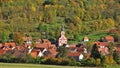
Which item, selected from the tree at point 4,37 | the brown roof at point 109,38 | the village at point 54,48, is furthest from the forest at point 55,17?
the brown roof at point 109,38

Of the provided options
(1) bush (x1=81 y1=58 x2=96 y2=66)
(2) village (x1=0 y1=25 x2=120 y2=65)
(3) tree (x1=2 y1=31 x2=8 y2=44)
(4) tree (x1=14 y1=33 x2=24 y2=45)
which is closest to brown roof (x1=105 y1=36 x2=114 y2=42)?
(2) village (x1=0 y1=25 x2=120 y2=65)

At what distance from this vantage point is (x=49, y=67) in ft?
130

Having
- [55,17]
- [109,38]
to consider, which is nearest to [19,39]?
[109,38]

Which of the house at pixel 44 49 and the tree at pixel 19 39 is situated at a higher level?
the house at pixel 44 49

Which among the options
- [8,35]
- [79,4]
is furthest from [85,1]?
[8,35]

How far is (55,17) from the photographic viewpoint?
94312mm

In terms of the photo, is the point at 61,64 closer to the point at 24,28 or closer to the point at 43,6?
the point at 24,28

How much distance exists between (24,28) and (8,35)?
7.07 meters

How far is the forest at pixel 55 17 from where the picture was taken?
82.8 m

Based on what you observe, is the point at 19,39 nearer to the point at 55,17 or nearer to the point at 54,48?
the point at 54,48

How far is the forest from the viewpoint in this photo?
82.8 m

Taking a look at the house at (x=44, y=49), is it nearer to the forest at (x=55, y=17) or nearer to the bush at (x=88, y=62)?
the forest at (x=55, y=17)

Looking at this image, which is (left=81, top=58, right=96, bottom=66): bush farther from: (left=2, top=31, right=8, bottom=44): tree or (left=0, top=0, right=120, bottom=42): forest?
(left=0, top=0, right=120, bottom=42): forest

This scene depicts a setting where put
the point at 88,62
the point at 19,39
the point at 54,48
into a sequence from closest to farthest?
1. the point at 88,62
2. the point at 54,48
3. the point at 19,39
